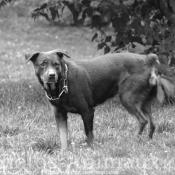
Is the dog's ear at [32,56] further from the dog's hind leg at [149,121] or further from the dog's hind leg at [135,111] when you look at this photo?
the dog's hind leg at [149,121]

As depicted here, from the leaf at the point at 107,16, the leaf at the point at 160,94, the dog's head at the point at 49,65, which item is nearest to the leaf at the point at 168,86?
the leaf at the point at 160,94

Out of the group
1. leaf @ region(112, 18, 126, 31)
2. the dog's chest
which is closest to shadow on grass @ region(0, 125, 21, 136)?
the dog's chest

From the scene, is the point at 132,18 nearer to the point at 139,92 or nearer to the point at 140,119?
the point at 139,92

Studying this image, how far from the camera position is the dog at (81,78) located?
5.28 meters

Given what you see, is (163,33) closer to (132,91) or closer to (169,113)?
(169,113)

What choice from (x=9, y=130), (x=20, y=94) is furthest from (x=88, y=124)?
(x=20, y=94)

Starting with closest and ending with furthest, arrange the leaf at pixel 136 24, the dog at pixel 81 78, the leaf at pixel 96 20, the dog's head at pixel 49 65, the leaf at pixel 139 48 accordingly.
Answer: the dog's head at pixel 49 65, the dog at pixel 81 78, the leaf at pixel 139 48, the leaf at pixel 136 24, the leaf at pixel 96 20

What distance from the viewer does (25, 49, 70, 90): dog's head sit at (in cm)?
512

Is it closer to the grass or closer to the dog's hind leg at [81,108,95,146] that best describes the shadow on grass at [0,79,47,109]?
the grass

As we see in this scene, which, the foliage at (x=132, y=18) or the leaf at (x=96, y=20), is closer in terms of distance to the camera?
the foliage at (x=132, y=18)

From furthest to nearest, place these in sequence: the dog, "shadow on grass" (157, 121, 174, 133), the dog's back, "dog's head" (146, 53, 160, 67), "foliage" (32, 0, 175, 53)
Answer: "foliage" (32, 0, 175, 53) → "shadow on grass" (157, 121, 174, 133) → "dog's head" (146, 53, 160, 67) → the dog's back → the dog

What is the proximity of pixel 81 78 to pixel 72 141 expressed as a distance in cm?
78

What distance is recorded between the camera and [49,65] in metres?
5.21

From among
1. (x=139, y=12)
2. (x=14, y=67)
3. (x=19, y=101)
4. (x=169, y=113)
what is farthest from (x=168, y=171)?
(x=14, y=67)
